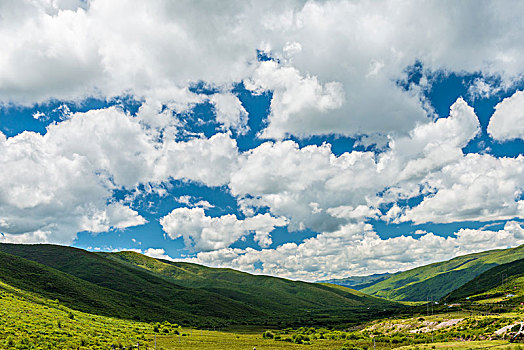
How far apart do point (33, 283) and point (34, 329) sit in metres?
91.3

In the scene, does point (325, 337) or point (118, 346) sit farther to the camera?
point (325, 337)

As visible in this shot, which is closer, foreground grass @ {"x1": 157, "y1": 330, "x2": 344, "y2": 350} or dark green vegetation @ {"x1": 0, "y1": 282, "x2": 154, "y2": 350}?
dark green vegetation @ {"x1": 0, "y1": 282, "x2": 154, "y2": 350}

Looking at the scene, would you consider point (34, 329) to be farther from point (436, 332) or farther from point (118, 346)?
point (436, 332)

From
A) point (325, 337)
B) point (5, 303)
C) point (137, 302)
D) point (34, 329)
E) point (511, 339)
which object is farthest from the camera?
point (137, 302)

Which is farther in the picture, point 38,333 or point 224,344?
point 224,344

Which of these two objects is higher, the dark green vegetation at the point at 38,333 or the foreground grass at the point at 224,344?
the dark green vegetation at the point at 38,333

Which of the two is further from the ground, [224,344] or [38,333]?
[38,333]

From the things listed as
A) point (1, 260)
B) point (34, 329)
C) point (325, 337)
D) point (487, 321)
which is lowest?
point (325, 337)

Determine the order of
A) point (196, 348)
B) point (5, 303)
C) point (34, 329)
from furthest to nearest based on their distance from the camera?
point (5, 303), point (196, 348), point (34, 329)

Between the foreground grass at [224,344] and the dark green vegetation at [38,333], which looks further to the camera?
the foreground grass at [224,344]

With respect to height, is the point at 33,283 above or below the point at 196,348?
above

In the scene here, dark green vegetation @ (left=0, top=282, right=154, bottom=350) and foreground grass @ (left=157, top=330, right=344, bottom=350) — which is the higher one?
dark green vegetation @ (left=0, top=282, right=154, bottom=350)

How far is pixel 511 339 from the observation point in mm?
49594

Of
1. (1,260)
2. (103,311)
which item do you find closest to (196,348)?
(103,311)
